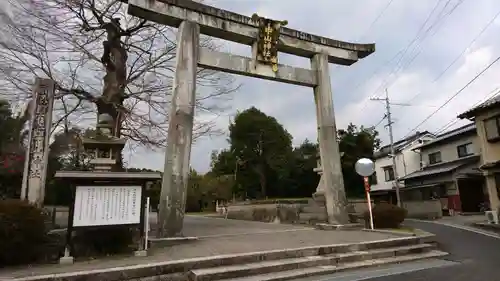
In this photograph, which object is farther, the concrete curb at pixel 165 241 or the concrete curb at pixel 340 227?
the concrete curb at pixel 340 227

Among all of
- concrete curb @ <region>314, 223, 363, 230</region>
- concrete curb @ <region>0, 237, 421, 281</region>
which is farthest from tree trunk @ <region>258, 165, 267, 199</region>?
concrete curb @ <region>0, 237, 421, 281</region>

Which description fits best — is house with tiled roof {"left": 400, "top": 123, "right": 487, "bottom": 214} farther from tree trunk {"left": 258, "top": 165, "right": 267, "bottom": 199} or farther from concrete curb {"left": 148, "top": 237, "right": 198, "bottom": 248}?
concrete curb {"left": 148, "top": 237, "right": 198, "bottom": 248}

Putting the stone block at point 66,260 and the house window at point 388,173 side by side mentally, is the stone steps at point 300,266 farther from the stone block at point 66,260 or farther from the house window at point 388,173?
the house window at point 388,173

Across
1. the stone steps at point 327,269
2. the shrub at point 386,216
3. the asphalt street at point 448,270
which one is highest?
the shrub at point 386,216

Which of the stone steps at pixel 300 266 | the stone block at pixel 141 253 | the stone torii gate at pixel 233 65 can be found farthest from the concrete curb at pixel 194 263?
the stone torii gate at pixel 233 65

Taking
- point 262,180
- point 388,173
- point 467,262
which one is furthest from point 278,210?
point 388,173

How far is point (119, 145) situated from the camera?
875 centimetres

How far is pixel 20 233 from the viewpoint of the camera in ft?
21.5

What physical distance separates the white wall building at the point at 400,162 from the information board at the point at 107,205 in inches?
1307

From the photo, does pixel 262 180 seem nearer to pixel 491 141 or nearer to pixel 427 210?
pixel 427 210

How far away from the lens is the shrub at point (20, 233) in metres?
6.43

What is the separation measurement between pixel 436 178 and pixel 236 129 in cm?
1949

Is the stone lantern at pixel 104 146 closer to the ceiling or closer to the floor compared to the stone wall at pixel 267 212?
closer to the ceiling

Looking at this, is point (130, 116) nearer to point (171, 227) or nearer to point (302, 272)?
point (171, 227)
